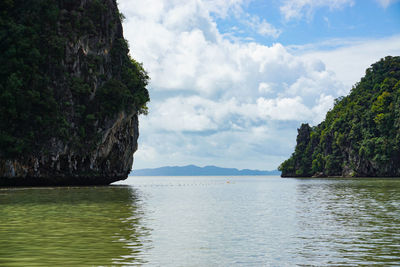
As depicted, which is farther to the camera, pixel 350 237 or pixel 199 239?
pixel 350 237

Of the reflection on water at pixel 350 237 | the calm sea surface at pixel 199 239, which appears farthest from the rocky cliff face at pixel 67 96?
the reflection on water at pixel 350 237

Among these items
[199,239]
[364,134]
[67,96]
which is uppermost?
[364,134]

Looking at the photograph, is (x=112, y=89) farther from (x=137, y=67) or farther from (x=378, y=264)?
(x=378, y=264)

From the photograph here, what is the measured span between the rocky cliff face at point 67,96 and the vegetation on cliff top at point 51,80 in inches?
4.7

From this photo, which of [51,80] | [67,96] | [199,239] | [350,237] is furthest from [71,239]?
[67,96]

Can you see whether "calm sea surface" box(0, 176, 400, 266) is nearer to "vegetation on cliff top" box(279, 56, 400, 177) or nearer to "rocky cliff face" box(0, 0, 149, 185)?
"rocky cliff face" box(0, 0, 149, 185)

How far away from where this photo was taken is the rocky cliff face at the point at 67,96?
5500cm

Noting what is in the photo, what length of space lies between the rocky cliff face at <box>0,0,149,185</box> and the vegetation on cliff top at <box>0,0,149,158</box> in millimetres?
119

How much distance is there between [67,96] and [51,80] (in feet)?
9.81

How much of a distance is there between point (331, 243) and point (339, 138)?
135 m

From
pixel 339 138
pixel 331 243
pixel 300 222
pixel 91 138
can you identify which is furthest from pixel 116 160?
pixel 339 138

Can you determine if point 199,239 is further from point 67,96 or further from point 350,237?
point 67,96

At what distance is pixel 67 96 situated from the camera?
6141 cm

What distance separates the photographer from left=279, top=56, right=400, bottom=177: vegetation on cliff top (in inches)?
4727
